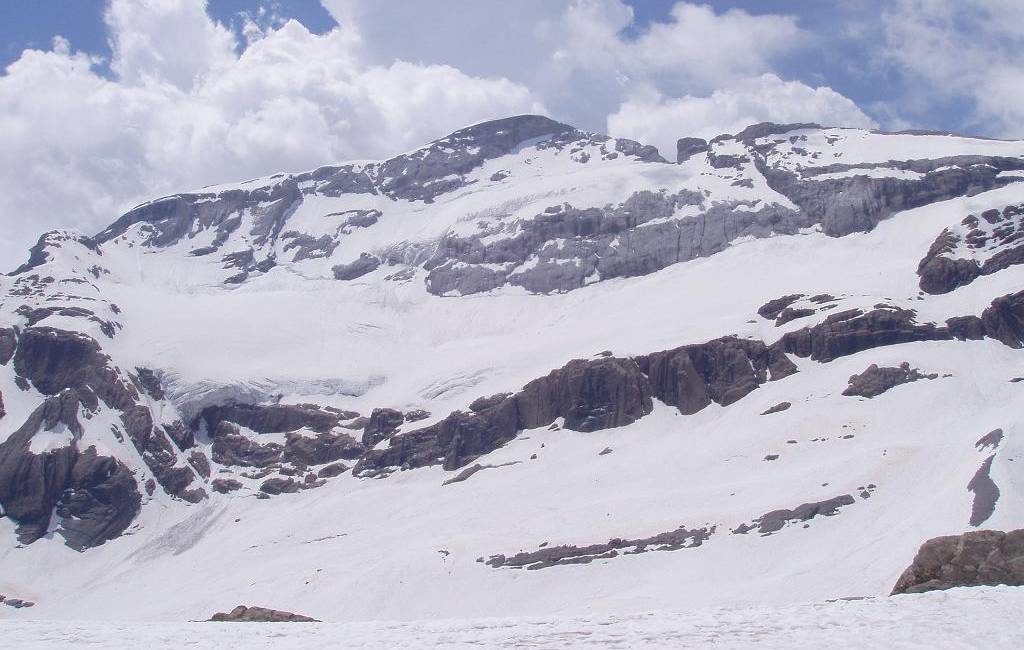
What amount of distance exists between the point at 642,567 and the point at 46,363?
415ft

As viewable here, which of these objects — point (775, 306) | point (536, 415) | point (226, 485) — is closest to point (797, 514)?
point (536, 415)

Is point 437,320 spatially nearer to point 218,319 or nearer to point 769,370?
point 218,319

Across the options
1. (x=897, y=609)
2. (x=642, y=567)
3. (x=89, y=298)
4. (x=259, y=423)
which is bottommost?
(x=642, y=567)

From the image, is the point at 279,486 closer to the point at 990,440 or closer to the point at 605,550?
the point at 605,550

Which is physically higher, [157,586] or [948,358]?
[948,358]

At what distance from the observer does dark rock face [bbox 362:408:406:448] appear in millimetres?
146000

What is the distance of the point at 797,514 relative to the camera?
76.7 meters

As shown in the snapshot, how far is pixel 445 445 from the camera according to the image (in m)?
135

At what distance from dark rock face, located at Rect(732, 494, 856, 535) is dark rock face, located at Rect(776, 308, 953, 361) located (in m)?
45.6

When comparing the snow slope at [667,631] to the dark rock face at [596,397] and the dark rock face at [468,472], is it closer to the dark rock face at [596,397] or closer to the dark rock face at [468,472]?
the dark rock face at [468,472]

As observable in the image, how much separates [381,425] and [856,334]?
231 feet

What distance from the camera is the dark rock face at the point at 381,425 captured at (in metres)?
146

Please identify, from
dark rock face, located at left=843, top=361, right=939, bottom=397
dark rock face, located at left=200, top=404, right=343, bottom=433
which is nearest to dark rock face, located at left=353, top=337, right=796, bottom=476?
dark rock face, located at left=843, top=361, right=939, bottom=397

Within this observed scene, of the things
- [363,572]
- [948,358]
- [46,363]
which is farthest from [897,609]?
[46,363]
